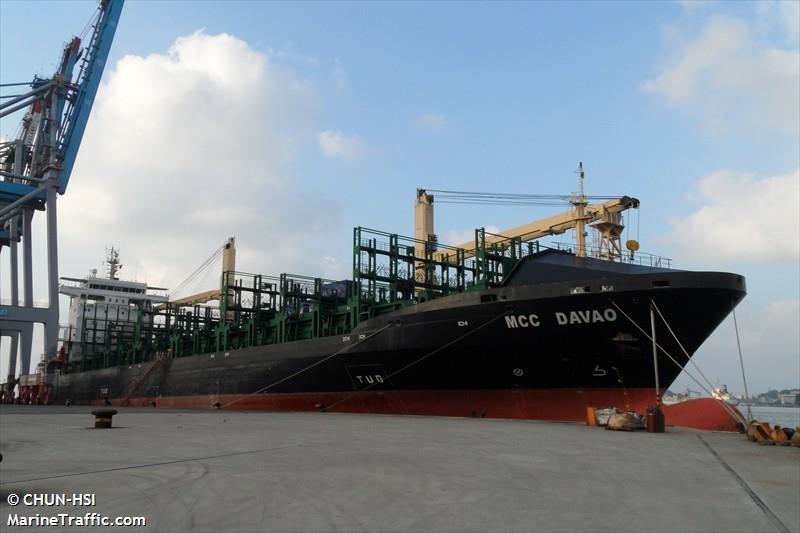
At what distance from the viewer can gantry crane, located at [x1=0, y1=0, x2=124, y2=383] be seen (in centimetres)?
4209

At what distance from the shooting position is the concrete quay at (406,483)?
5195mm

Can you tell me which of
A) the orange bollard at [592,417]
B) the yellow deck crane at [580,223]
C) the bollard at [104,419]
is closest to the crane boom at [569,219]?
the yellow deck crane at [580,223]

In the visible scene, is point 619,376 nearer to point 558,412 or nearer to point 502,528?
point 558,412

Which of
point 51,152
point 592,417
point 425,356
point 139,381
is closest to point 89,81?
point 51,152

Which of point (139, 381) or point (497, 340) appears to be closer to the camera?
point (497, 340)

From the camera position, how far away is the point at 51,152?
4403 centimetres

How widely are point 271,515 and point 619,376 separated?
16.4m

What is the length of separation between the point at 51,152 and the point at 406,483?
4676 centimetres

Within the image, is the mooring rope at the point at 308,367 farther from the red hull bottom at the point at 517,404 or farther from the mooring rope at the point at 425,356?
the mooring rope at the point at 425,356

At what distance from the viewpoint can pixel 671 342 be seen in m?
19.3

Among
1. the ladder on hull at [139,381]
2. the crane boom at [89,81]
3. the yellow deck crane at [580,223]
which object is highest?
the crane boom at [89,81]

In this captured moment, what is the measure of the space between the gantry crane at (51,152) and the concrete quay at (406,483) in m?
35.4

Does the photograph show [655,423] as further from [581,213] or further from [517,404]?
[581,213]

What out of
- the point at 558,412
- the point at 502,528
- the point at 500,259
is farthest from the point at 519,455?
the point at 500,259
